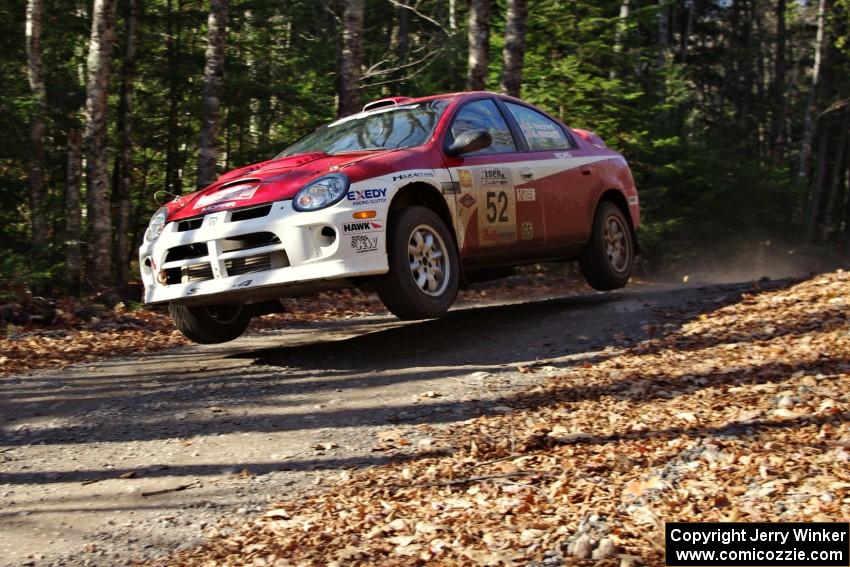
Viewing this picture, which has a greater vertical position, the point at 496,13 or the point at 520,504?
the point at 496,13

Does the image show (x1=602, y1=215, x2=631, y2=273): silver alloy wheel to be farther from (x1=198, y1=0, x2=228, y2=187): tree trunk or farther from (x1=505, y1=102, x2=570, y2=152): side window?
(x1=198, y1=0, x2=228, y2=187): tree trunk

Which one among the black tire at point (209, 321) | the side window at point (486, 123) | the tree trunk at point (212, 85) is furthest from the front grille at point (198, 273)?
the tree trunk at point (212, 85)

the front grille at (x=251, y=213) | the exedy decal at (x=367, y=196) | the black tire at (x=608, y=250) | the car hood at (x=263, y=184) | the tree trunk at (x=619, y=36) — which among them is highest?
the tree trunk at (x=619, y=36)

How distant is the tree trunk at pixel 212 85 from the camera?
536 inches

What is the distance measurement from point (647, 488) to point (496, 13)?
19.5m

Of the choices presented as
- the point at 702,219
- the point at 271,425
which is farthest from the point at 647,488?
the point at 702,219

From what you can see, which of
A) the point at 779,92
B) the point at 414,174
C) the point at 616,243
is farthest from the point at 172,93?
the point at 779,92

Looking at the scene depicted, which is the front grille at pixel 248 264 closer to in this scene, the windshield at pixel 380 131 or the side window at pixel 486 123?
the windshield at pixel 380 131

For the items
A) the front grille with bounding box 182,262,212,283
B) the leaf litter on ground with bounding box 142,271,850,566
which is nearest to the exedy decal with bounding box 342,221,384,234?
the front grille with bounding box 182,262,212,283

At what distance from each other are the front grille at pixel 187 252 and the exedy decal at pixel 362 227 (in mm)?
1094

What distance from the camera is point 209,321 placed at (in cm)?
764

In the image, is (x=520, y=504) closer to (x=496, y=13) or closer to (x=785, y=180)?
(x=496, y=13)

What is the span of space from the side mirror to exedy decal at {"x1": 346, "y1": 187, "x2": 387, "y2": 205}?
94cm

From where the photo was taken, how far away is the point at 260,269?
645 centimetres
